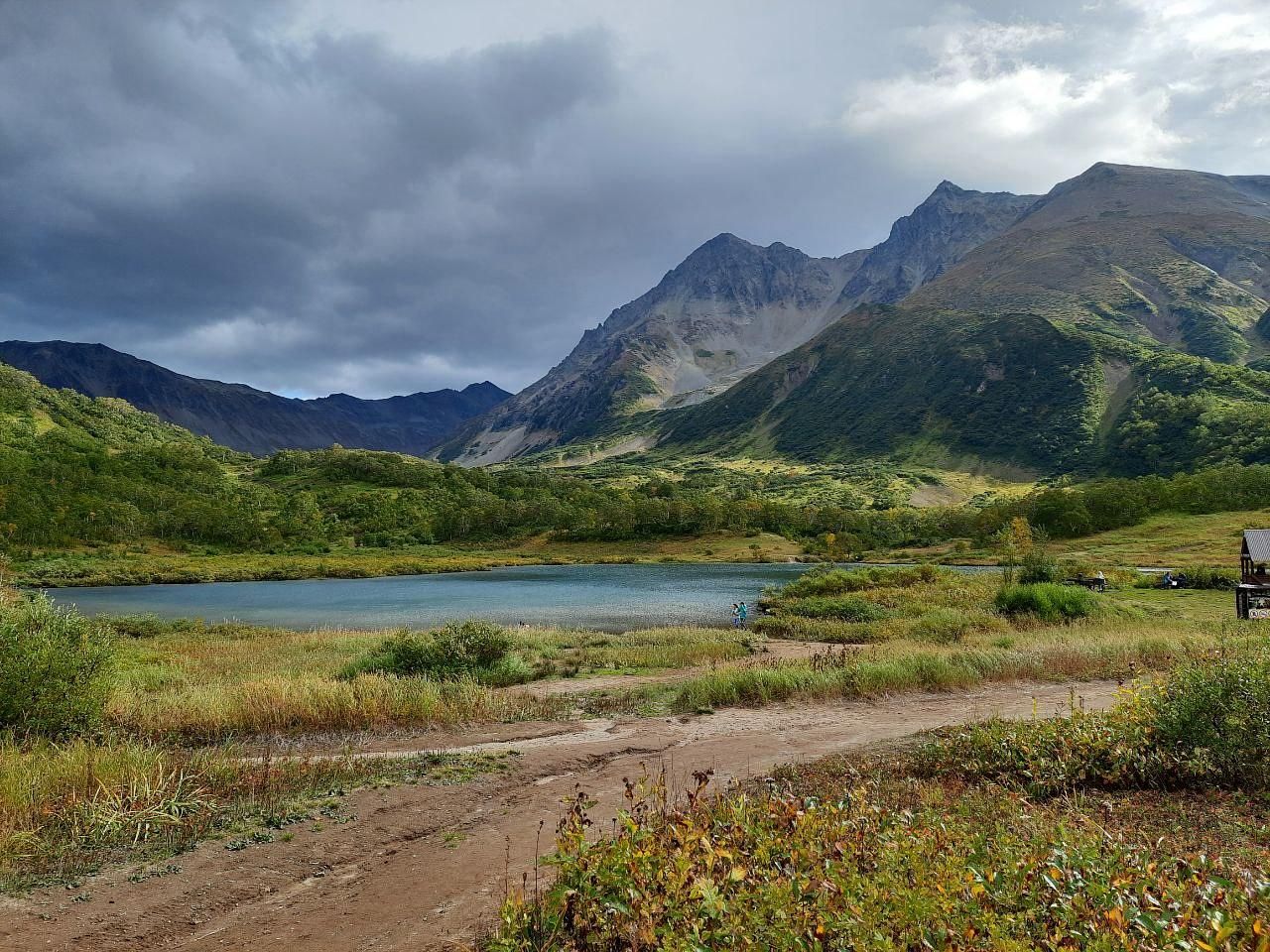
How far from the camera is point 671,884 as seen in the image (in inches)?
189

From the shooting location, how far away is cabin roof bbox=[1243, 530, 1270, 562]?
3478cm

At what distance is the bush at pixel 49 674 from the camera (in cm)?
1293

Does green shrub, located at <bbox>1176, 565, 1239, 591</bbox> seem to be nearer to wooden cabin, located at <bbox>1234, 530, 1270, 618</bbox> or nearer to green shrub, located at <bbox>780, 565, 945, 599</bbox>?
wooden cabin, located at <bbox>1234, 530, 1270, 618</bbox>

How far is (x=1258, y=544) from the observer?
35.5 meters

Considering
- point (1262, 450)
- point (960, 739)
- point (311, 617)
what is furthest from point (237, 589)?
point (1262, 450)

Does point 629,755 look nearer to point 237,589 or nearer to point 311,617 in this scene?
point 311,617

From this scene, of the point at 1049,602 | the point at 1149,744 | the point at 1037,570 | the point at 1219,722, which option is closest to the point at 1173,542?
the point at 1037,570

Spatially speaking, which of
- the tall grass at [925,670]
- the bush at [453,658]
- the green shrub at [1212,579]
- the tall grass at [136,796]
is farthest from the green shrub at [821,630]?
the green shrub at [1212,579]

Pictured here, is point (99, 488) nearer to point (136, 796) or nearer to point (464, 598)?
point (464, 598)

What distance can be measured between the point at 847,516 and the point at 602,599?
310ft

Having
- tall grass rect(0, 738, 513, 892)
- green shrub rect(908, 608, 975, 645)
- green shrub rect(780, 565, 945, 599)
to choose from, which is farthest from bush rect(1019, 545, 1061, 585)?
tall grass rect(0, 738, 513, 892)

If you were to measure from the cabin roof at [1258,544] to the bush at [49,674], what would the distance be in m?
48.5

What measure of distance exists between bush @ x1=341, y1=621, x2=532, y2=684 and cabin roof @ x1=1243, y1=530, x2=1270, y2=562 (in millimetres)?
38215

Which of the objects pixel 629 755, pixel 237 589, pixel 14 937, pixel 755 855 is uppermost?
pixel 755 855
